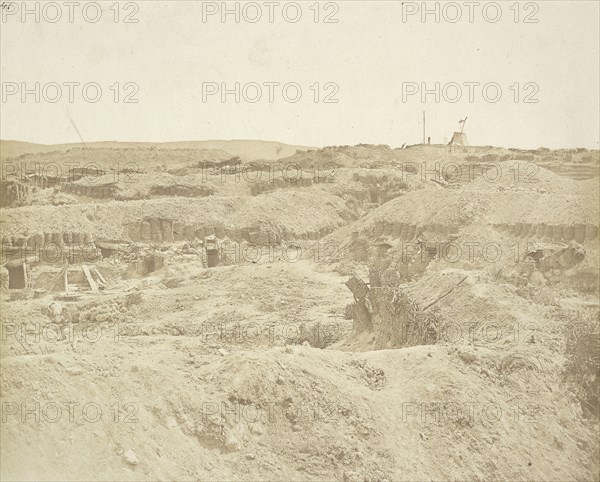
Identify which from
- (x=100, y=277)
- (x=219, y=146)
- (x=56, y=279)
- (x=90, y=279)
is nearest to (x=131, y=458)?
(x=90, y=279)

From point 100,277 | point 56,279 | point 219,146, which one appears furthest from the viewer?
point 219,146

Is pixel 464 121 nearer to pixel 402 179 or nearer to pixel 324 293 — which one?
pixel 402 179

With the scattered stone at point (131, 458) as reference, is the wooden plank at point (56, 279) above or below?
below

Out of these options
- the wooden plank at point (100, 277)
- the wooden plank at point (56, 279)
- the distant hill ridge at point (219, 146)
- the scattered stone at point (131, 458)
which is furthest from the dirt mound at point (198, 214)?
the distant hill ridge at point (219, 146)

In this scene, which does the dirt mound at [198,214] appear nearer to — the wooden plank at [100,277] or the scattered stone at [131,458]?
the wooden plank at [100,277]

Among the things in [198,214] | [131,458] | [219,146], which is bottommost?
[131,458]

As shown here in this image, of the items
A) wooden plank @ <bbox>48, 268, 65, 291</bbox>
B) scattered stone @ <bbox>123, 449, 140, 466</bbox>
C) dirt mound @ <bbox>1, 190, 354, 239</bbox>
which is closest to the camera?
scattered stone @ <bbox>123, 449, 140, 466</bbox>

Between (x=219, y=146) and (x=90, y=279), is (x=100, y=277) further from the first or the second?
(x=219, y=146)

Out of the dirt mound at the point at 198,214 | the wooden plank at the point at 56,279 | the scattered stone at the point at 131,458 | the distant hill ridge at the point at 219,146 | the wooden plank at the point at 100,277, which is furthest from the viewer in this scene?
the distant hill ridge at the point at 219,146

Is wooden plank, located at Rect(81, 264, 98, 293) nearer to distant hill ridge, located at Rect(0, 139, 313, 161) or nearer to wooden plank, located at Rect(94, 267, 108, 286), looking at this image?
wooden plank, located at Rect(94, 267, 108, 286)

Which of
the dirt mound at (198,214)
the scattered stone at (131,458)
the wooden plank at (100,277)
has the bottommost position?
the wooden plank at (100,277)

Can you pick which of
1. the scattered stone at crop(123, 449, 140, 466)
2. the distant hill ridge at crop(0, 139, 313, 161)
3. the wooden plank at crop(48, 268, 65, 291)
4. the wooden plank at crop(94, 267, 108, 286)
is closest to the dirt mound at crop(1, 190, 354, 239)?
the wooden plank at crop(94, 267, 108, 286)
